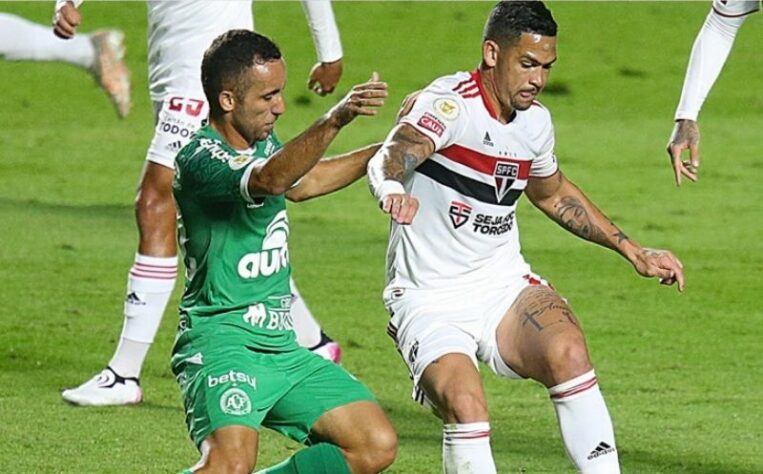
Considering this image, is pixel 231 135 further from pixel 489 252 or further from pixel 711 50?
pixel 711 50

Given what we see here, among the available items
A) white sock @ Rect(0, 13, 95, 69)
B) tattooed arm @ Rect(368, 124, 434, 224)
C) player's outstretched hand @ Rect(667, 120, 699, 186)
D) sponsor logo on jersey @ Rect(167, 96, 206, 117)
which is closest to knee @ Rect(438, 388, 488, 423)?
tattooed arm @ Rect(368, 124, 434, 224)

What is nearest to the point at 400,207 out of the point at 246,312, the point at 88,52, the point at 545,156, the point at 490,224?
the point at 246,312

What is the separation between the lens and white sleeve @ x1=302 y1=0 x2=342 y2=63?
7.95 metres

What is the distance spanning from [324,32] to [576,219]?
2110 mm

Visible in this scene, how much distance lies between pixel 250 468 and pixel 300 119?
1162 centimetres

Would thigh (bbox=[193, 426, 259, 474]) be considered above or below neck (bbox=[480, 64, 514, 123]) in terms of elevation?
below

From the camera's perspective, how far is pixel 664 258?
228 inches

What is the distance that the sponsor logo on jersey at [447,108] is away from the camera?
5.86 m

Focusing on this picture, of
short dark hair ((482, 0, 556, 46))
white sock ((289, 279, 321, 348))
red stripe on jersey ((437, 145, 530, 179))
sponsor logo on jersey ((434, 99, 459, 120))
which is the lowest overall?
white sock ((289, 279, 321, 348))

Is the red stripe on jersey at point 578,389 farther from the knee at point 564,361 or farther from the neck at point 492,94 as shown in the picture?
the neck at point 492,94

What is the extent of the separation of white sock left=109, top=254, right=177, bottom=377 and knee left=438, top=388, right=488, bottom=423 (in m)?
2.20

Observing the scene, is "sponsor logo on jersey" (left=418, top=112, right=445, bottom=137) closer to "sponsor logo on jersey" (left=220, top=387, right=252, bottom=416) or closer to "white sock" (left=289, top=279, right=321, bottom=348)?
"sponsor logo on jersey" (left=220, top=387, right=252, bottom=416)

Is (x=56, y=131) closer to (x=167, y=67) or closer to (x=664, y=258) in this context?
(x=167, y=67)

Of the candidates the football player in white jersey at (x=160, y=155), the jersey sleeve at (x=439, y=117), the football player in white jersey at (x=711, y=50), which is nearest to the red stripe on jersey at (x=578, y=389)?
the jersey sleeve at (x=439, y=117)
